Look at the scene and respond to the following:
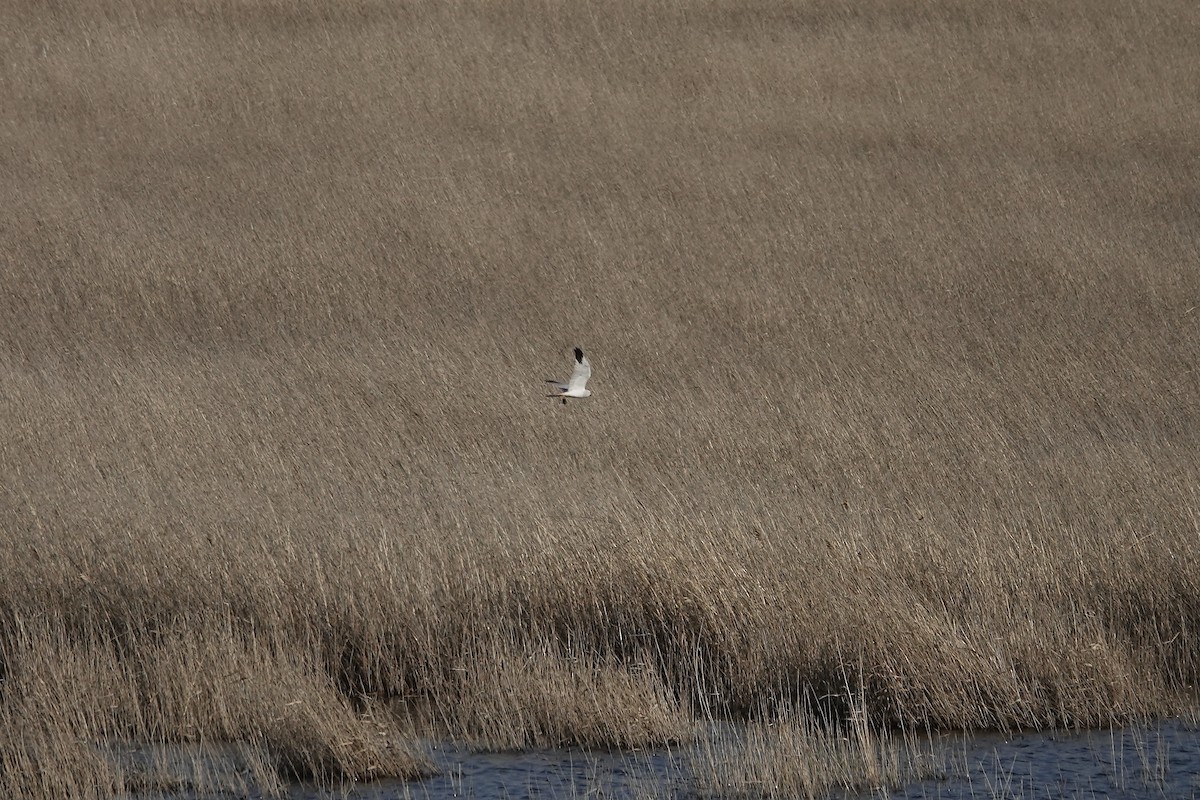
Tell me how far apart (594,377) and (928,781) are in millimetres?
7077

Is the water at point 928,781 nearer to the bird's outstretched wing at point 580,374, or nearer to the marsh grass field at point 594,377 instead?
the marsh grass field at point 594,377

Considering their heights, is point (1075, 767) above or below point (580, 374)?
below

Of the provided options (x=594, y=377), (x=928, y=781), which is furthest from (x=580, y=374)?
(x=594, y=377)

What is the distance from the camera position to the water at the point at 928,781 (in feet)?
20.5

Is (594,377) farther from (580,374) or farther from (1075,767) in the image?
(1075,767)

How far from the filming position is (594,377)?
13078 mm

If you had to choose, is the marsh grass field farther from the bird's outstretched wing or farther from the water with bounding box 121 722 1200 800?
the bird's outstretched wing

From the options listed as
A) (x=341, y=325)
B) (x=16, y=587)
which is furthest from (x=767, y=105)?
(x=16, y=587)

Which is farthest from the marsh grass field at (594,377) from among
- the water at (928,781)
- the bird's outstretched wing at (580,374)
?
the bird's outstretched wing at (580,374)

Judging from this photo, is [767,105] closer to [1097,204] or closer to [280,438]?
[1097,204]

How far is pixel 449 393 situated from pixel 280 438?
5.37ft

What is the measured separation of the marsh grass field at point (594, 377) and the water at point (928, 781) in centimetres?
15

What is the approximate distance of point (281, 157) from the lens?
60.6ft

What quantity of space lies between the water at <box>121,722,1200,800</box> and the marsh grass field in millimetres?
146
